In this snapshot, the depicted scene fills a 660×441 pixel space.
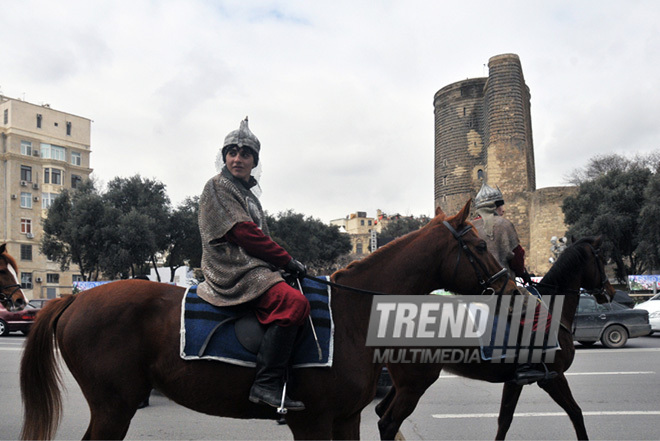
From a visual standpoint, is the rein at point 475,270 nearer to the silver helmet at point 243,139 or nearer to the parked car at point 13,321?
the silver helmet at point 243,139

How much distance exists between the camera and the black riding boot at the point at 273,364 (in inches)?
124

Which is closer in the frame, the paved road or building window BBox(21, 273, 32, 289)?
the paved road

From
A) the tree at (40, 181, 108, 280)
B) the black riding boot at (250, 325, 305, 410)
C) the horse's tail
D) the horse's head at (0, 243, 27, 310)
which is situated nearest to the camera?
the black riding boot at (250, 325, 305, 410)

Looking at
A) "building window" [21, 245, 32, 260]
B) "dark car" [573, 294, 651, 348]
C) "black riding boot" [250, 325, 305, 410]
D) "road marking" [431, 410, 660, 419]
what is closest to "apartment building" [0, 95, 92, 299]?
"building window" [21, 245, 32, 260]

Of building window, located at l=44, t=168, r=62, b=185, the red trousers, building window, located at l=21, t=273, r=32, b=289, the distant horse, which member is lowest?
building window, located at l=21, t=273, r=32, b=289

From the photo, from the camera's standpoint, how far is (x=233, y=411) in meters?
3.35

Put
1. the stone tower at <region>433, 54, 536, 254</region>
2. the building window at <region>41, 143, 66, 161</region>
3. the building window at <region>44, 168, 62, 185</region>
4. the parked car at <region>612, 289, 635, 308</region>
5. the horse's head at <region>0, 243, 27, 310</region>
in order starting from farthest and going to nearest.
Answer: the building window at <region>41, 143, 66, 161</region> → the building window at <region>44, 168, 62, 185</region> → the stone tower at <region>433, 54, 536, 254</region> → the parked car at <region>612, 289, 635, 308</region> → the horse's head at <region>0, 243, 27, 310</region>

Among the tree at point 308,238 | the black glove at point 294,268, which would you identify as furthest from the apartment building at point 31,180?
the black glove at point 294,268

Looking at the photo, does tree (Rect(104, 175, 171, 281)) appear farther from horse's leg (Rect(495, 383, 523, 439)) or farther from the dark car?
horse's leg (Rect(495, 383, 523, 439))

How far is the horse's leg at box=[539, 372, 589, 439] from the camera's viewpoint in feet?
16.1

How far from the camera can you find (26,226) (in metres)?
52.7

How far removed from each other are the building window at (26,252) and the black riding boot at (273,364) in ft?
184

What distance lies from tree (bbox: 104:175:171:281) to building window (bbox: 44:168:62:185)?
19702 millimetres

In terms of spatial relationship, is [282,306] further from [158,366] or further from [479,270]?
[479,270]
